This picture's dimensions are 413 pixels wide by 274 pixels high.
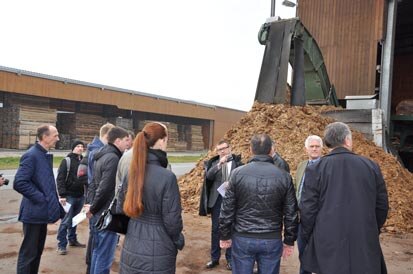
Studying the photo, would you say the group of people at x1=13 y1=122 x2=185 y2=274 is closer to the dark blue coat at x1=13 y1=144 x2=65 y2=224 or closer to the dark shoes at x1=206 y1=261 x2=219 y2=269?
the dark blue coat at x1=13 y1=144 x2=65 y2=224

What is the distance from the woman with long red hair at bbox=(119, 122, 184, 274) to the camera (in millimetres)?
2778

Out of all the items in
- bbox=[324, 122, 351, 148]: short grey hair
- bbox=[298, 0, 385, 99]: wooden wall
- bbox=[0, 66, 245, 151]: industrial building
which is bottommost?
bbox=[324, 122, 351, 148]: short grey hair

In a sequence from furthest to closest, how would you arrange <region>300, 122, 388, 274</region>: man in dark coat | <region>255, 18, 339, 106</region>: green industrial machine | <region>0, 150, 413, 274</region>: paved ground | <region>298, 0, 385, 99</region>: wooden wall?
<region>298, 0, 385, 99</region>: wooden wall
<region>255, 18, 339, 106</region>: green industrial machine
<region>0, 150, 413, 274</region>: paved ground
<region>300, 122, 388, 274</region>: man in dark coat

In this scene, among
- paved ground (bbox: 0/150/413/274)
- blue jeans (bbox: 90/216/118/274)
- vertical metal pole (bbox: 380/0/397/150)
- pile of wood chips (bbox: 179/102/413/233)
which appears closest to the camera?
blue jeans (bbox: 90/216/118/274)

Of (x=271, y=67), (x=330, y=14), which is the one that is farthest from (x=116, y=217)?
(x=330, y=14)

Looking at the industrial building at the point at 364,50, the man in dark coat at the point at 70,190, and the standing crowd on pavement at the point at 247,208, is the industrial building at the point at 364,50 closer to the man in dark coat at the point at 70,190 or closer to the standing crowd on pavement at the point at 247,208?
the man in dark coat at the point at 70,190

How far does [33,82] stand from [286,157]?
1879 centimetres

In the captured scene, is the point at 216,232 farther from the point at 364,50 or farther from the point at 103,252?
the point at 364,50

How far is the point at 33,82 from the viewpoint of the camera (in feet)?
74.3

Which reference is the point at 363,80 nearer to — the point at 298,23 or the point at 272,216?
the point at 298,23

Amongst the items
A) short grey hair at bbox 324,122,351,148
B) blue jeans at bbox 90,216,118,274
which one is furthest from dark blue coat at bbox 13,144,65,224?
short grey hair at bbox 324,122,351,148

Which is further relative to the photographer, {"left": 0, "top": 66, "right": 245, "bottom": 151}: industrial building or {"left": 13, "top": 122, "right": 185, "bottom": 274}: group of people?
{"left": 0, "top": 66, "right": 245, "bottom": 151}: industrial building

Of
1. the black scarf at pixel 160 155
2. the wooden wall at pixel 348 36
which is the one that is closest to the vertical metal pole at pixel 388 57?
the wooden wall at pixel 348 36

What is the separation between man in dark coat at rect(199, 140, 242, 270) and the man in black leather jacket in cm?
174
